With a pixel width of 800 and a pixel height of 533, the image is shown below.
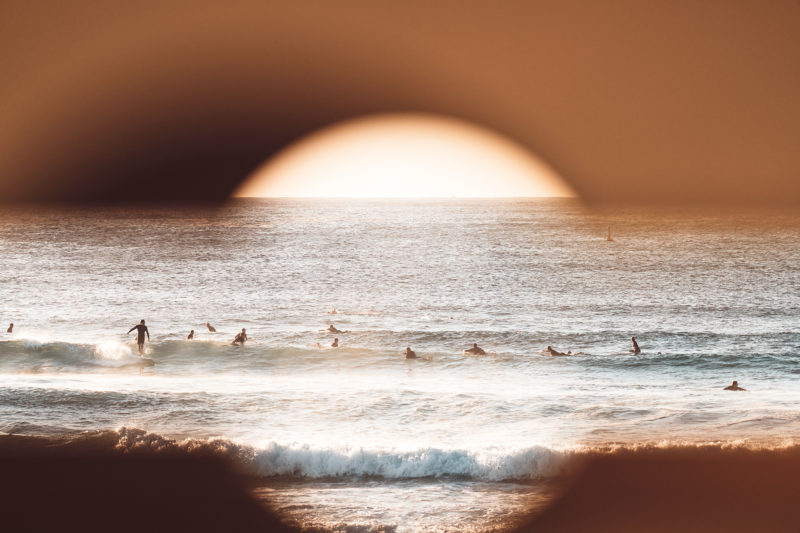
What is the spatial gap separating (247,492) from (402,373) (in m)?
14.1

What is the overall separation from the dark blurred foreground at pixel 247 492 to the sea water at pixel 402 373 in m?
0.73

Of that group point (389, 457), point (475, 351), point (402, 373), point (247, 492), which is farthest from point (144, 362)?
point (389, 457)

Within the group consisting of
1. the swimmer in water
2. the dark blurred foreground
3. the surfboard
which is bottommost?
the surfboard

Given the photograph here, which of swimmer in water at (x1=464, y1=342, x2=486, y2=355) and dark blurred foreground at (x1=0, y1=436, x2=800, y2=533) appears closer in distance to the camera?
dark blurred foreground at (x1=0, y1=436, x2=800, y2=533)

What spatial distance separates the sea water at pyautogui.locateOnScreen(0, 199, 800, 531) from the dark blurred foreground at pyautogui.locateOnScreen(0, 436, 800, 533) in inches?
28.9

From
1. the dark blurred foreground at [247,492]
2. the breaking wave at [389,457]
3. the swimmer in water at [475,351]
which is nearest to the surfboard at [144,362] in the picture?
the dark blurred foreground at [247,492]

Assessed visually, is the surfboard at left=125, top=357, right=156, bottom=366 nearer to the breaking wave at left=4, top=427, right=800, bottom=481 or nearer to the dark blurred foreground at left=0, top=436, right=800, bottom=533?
the dark blurred foreground at left=0, top=436, right=800, bottom=533

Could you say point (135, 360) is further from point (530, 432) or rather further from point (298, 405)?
point (530, 432)

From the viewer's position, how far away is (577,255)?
94562 millimetres

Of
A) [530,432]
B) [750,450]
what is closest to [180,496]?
[530,432]

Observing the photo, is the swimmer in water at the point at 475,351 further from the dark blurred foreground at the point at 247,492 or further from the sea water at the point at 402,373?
Answer: the dark blurred foreground at the point at 247,492

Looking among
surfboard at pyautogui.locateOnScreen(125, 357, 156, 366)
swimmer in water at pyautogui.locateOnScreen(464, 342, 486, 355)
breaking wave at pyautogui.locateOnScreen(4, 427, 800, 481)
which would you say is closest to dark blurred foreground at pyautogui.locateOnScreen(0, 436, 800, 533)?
breaking wave at pyautogui.locateOnScreen(4, 427, 800, 481)

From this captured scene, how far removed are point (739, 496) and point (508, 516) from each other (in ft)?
17.2

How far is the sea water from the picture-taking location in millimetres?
17047
